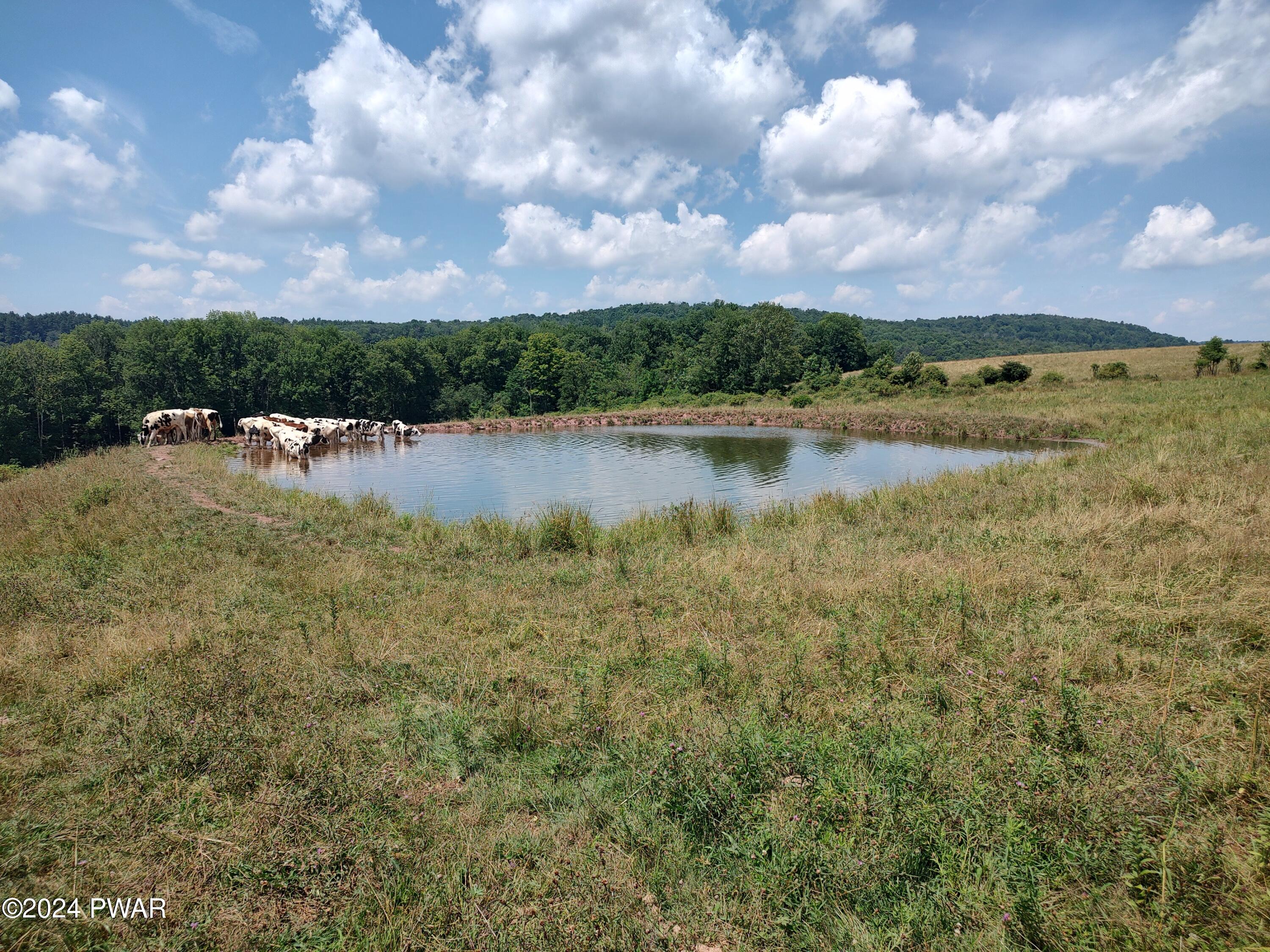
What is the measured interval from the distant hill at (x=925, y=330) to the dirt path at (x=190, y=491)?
62942 mm

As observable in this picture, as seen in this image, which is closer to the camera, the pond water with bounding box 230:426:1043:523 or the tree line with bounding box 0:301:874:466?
the pond water with bounding box 230:426:1043:523

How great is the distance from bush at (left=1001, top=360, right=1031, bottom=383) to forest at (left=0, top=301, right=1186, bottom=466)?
13.5 meters

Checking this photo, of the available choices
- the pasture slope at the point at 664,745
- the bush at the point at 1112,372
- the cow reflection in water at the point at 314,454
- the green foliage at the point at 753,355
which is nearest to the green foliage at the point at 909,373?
the bush at the point at 1112,372

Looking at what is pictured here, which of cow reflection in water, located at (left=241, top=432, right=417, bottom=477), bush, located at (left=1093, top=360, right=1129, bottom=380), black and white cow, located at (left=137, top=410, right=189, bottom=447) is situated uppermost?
bush, located at (left=1093, top=360, right=1129, bottom=380)

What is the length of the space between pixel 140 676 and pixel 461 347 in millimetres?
79907

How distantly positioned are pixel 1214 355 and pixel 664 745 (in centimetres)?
4759

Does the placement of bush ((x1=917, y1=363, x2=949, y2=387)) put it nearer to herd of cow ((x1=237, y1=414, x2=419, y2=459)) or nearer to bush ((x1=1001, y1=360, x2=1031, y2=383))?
bush ((x1=1001, y1=360, x2=1031, y2=383))

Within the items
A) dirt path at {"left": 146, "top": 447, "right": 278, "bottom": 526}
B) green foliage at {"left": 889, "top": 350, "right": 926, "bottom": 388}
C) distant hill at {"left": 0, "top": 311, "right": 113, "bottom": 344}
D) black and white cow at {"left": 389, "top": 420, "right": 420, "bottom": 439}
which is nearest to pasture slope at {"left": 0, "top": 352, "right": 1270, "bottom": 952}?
dirt path at {"left": 146, "top": 447, "right": 278, "bottom": 526}

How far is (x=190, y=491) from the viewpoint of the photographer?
1366cm

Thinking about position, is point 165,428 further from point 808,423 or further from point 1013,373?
point 1013,373

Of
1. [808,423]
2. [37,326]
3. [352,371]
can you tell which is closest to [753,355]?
[808,423]

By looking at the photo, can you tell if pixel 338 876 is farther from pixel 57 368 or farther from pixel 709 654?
pixel 57 368

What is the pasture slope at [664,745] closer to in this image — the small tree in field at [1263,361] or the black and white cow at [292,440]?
the black and white cow at [292,440]

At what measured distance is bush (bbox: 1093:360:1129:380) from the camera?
38.1 meters
